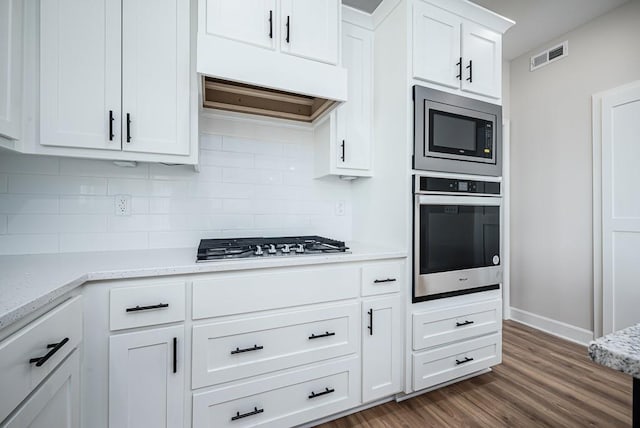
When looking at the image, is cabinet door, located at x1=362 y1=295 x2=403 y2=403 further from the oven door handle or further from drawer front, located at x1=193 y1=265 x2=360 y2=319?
the oven door handle

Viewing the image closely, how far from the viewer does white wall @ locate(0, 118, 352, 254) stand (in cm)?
153

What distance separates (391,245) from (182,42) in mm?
1665

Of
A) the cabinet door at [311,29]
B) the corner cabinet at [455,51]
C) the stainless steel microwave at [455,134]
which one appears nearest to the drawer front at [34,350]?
the cabinet door at [311,29]

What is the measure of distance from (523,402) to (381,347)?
987 millimetres

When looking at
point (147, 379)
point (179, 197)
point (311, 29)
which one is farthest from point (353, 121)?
point (147, 379)

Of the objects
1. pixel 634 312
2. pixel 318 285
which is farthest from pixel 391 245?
pixel 634 312

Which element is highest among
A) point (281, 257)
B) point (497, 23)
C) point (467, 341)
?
point (497, 23)

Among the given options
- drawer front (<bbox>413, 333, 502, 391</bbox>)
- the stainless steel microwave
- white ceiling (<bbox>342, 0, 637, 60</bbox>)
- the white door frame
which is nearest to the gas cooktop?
the stainless steel microwave

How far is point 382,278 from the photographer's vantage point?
1.70 m

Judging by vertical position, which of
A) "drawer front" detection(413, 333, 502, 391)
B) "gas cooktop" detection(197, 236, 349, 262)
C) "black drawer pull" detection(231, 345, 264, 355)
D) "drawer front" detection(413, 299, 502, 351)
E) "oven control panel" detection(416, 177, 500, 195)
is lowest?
"drawer front" detection(413, 333, 502, 391)

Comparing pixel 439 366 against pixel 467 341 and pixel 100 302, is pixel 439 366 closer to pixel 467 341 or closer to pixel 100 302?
pixel 467 341

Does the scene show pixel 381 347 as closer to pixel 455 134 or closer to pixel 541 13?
pixel 455 134

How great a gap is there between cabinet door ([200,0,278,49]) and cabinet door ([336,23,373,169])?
0.65 metres

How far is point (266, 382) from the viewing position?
1.41m
